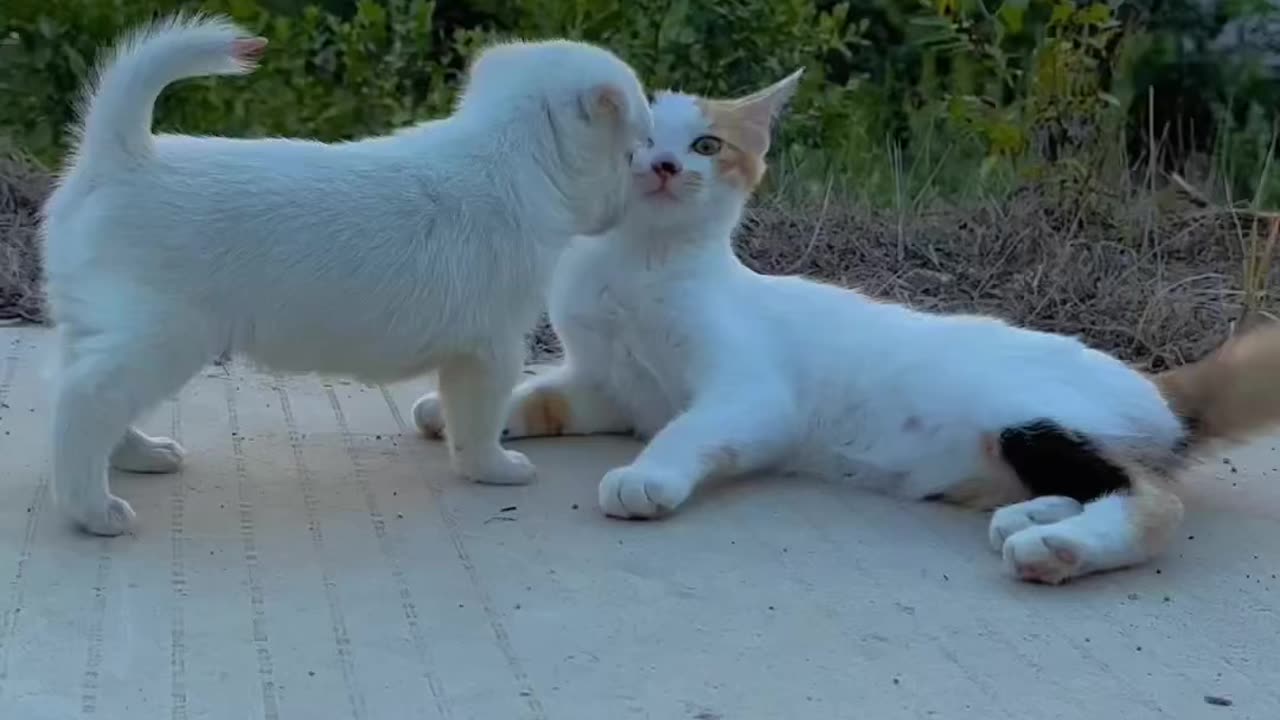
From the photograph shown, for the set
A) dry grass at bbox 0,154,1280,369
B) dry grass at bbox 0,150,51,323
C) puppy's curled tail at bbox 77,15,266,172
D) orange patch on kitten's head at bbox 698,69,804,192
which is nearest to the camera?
puppy's curled tail at bbox 77,15,266,172

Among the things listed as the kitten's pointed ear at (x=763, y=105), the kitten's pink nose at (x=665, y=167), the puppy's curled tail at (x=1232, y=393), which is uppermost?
the kitten's pointed ear at (x=763, y=105)

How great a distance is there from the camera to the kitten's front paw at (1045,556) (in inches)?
91.8

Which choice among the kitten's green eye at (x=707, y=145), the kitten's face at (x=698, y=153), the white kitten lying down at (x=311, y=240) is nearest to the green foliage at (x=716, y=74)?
the kitten's face at (x=698, y=153)

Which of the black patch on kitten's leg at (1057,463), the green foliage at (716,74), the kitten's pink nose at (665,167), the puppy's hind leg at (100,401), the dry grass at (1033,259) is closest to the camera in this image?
the puppy's hind leg at (100,401)

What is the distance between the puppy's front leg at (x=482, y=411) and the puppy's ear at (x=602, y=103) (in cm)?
40

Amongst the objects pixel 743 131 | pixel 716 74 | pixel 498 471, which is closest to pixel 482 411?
pixel 498 471

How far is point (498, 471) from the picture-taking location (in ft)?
9.09

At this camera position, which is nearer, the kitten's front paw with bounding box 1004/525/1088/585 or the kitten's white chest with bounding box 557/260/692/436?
the kitten's front paw with bounding box 1004/525/1088/585

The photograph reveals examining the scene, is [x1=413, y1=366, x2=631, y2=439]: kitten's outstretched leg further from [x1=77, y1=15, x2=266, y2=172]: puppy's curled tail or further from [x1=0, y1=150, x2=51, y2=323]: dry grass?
[x1=0, y1=150, x2=51, y2=323]: dry grass

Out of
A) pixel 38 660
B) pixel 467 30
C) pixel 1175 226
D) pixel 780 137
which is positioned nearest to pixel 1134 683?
pixel 38 660

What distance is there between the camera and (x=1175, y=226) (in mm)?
4965

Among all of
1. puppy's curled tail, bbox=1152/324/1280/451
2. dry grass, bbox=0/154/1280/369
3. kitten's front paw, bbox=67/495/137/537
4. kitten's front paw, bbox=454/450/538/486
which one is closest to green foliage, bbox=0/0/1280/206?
dry grass, bbox=0/154/1280/369

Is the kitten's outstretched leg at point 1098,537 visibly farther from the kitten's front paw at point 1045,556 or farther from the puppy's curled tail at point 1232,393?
the puppy's curled tail at point 1232,393

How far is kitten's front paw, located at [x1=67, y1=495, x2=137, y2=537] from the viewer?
2369 mm
